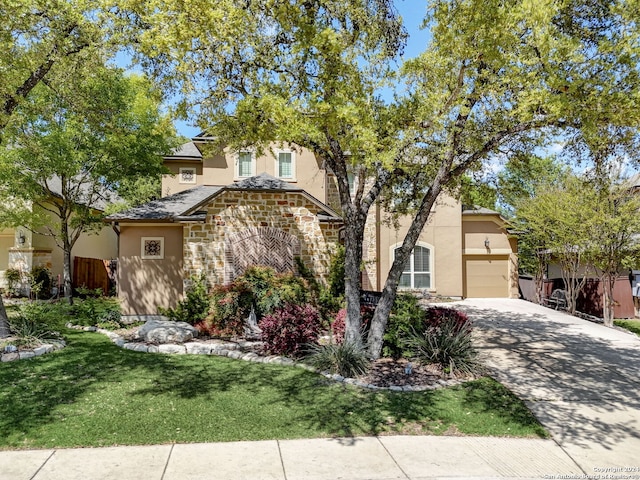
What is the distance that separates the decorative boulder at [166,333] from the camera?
11078mm

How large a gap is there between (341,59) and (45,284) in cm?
1911

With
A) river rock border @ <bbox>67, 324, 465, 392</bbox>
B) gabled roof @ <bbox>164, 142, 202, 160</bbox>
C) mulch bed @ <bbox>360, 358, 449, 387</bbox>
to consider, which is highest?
gabled roof @ <bbox>164, 142, 202, 160</bbox>

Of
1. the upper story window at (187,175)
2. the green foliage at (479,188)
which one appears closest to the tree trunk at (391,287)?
the green foliage at (479,188)

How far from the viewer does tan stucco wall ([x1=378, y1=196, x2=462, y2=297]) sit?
21.4m

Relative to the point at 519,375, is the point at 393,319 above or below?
above

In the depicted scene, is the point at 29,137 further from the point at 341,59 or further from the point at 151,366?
the point at 341,59

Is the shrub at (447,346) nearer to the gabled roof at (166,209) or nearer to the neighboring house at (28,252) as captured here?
the gabled roof at (166,209)

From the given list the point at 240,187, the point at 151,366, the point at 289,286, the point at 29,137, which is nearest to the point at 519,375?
the point at 289,286

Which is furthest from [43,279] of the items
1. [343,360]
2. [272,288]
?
[343,360]

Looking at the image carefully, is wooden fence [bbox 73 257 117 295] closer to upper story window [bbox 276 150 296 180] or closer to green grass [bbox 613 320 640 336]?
upper story window [bbox 276 150 296 180]

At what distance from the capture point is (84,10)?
10414mm

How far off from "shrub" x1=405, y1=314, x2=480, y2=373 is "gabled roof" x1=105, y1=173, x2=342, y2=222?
5.41 metres

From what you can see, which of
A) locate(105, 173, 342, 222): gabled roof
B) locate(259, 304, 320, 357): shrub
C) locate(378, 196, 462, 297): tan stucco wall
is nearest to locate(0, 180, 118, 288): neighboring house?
locate(105, 173, 342, 222): gabled roof

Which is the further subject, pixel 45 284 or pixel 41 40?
pixel 45 284
